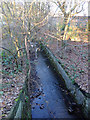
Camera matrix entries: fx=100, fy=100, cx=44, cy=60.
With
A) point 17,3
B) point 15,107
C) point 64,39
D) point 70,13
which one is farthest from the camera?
point 64,39

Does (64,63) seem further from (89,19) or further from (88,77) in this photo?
(89,19)

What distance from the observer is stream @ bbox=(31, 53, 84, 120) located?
5.35m

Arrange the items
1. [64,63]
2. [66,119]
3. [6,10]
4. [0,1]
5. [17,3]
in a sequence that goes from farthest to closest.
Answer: [64,63]
[17,3]
[6,10]
[0,1]
[66,119]

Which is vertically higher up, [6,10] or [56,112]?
[6,10]

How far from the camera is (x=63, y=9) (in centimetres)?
1149

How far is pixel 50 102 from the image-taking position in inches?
244

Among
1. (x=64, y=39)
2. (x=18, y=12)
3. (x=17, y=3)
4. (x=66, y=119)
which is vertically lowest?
(x=66, y=119)

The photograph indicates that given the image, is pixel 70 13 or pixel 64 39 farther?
pixel 64 39

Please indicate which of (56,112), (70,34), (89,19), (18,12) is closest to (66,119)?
(56,112)

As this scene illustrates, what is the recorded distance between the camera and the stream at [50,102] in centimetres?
535

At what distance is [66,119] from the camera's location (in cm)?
513

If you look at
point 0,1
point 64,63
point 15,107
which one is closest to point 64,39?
point 64,63

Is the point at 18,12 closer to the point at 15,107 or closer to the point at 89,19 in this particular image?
the point at 15,107

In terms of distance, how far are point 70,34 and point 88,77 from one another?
922 cm
